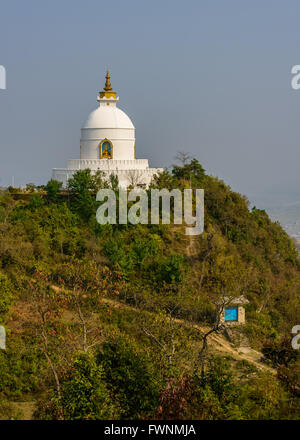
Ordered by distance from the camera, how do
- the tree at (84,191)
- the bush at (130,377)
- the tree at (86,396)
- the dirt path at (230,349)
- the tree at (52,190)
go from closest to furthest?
the tree at (86,396)
the bush at (130,377)
the dirt path at (230,349)
the tree at (84,191)
the tree at (52,190)

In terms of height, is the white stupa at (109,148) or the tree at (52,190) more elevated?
the white stupa at (109,148)

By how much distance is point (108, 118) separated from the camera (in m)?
34.8

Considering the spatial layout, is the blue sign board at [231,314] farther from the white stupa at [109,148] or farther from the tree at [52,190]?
the tree at [52,190]

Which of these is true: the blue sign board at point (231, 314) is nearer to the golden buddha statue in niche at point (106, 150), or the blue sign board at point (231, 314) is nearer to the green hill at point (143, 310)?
the green hill at point (143, 310)

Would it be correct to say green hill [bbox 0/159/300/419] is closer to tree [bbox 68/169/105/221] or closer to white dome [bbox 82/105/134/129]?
tree [bbox 68/169/105/221]

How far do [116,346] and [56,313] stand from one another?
11.9 ft

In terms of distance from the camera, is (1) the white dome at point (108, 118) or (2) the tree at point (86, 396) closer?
(2) the tree at point (86, 396)

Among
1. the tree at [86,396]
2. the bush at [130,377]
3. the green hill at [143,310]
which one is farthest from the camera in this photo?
the green hill at [143,310]

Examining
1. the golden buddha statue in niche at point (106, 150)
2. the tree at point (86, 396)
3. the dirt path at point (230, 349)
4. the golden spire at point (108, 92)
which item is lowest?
the tree at point (86, 396)

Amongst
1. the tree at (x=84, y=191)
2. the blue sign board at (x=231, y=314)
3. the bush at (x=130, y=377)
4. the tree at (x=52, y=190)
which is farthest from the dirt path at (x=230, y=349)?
the tree at (x=52, y=190)

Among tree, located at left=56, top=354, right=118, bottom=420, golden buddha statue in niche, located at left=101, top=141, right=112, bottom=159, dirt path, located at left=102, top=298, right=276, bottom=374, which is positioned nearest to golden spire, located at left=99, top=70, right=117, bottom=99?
golden buddha statue in niche, located at left=101, top=141, right=112, bottom=159

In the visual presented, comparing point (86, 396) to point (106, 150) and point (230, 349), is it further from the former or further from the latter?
point (106, 150)

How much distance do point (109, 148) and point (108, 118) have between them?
160 cm

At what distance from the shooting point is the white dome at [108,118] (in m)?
34.7
